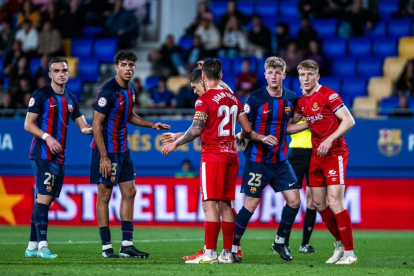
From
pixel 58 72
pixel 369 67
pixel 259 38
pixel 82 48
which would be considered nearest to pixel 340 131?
pixel 58 72

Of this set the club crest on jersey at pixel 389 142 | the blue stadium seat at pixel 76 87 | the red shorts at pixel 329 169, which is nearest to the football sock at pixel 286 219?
the red shorts at pixel 329 169

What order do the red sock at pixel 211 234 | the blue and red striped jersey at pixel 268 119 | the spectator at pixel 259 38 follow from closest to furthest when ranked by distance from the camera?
1. the red sock at pixel 211 234
2. the blue and red striped jersey at pixel 268 119
3. the spectator at pixel 259 38

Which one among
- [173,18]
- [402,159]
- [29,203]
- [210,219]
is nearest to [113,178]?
[210,219]

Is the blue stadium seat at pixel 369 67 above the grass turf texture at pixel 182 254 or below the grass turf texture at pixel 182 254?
above

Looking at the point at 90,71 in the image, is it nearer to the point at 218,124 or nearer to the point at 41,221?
the point at 41,221

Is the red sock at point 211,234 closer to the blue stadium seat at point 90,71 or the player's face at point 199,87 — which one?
the player's face at point 199,87

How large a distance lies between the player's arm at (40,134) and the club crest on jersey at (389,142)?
8.41 m

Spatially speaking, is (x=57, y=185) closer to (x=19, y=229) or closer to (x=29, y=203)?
(x=19, y=229)

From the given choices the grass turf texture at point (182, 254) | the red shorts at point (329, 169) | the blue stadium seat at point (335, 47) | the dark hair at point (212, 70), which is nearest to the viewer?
the grass turf texture at point (182, 254)

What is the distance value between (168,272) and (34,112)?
121 inches

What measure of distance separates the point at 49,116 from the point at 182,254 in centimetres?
231

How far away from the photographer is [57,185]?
31.9 feet

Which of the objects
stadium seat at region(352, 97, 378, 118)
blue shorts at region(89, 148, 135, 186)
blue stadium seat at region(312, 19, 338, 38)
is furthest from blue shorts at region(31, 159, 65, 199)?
blue stadium seat at region(312, 19, 338, 38)

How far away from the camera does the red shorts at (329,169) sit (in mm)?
8805
